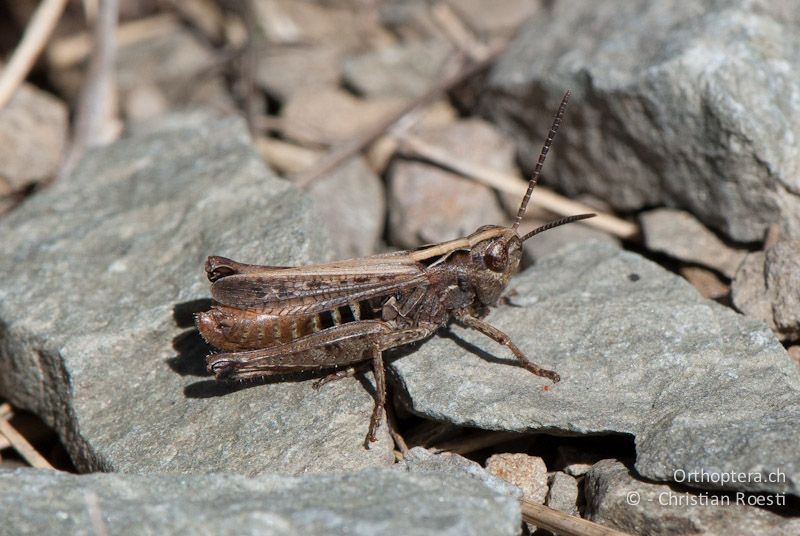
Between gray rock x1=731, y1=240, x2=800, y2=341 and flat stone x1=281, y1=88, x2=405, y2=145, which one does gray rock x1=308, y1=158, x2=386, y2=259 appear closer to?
flat stone x1=281, y1=88, x2=405, y2=145

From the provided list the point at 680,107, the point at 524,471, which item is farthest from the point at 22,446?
the point at 680,107

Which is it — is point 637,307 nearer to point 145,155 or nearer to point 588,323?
point 588,323

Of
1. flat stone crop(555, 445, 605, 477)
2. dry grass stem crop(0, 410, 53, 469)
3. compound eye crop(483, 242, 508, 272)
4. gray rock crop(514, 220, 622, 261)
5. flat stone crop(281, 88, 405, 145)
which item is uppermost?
flat stone crop(281, 88, 405, 145)

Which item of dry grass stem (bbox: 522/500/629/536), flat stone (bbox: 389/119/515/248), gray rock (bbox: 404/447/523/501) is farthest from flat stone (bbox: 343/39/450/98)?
dry grass stem (bbox: 522/500/629/536)

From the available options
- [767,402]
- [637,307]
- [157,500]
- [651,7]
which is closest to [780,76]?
[651,7]

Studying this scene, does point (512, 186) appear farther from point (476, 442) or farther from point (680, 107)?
point (476, 442)

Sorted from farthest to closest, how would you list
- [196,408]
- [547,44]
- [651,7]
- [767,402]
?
[547,44] < [651,7] < [196,408] < [767,402]
